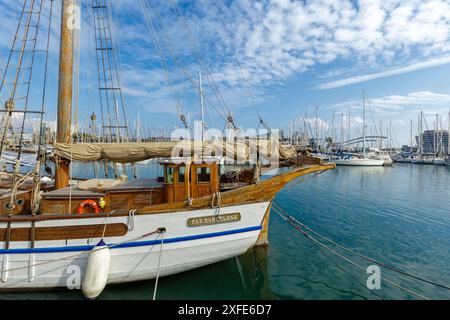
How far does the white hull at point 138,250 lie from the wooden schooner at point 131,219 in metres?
0.02

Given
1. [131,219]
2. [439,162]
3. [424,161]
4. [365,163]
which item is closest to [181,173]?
[131,219]

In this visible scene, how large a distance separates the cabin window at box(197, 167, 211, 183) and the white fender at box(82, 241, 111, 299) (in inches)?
122

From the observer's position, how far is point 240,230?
681 centimetres

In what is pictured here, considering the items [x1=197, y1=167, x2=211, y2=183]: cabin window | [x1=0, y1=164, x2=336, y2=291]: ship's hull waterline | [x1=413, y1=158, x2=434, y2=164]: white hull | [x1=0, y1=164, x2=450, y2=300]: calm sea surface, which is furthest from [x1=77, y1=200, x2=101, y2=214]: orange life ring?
[x1=413, y1=158, x2=434, y2=164]: white hull

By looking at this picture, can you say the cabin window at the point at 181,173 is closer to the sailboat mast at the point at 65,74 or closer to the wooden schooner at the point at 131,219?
the wooden schooner at the point at 131,219

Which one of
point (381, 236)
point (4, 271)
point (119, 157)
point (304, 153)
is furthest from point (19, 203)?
point (381, 236)

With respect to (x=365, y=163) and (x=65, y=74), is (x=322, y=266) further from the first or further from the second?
(x=365, y=163)

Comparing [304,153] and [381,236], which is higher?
[304,153]

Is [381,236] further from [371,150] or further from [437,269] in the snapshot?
[371,150]

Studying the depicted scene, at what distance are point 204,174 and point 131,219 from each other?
2342 mm

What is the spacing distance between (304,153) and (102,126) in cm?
972

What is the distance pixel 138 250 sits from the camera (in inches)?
245

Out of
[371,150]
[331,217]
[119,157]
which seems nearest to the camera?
[119,157]

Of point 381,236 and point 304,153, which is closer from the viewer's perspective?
point 304,153
